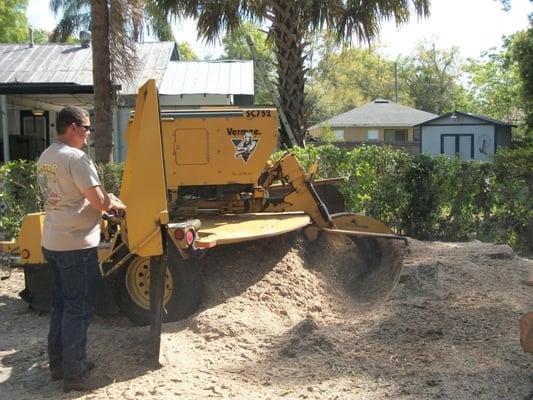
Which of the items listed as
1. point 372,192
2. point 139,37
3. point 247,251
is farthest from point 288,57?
point 247,251

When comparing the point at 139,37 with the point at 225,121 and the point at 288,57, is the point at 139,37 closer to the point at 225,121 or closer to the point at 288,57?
the point at 288,57

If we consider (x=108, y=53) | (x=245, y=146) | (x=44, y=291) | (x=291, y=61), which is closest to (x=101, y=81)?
(x=108, y=53)

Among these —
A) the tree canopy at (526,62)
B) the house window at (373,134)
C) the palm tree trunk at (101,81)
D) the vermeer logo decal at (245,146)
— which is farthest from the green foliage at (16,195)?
the house window at (373,134)

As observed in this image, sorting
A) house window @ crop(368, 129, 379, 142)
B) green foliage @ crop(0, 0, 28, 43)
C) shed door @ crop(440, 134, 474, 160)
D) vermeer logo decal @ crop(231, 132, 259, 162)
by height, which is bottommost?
vermeer logo decal @ crop(231, 132, 259, 162)

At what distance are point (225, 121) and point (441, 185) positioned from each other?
14.9 ft

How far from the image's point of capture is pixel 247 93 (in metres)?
17.4

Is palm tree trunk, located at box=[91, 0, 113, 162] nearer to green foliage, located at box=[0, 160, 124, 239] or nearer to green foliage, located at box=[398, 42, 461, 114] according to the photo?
green foliage, located at box=[0, 160, 124, 239]

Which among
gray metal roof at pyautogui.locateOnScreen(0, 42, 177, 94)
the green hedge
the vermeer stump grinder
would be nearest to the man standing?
the vermeer stump grinder

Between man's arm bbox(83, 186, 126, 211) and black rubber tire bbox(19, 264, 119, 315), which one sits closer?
man's arm bbox(83, 186, 126, 211)

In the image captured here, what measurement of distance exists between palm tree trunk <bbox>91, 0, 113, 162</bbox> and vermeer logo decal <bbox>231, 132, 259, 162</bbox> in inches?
173

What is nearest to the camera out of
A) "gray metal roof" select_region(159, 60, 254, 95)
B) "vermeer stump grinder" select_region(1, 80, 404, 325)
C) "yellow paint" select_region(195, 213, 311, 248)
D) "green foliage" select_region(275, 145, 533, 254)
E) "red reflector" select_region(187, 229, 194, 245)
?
"vermeer stump grinder" select_region(1, 80, 404, 325)

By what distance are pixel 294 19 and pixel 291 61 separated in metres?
0.83

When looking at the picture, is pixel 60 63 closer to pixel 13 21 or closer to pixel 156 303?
pixel 156 303

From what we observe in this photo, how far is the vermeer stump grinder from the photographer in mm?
4074
